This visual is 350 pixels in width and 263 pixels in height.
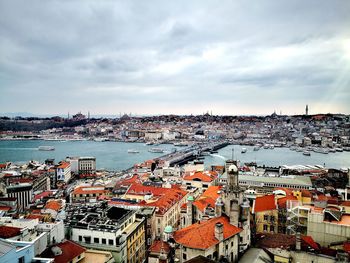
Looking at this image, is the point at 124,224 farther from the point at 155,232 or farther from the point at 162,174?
the point at 162,174

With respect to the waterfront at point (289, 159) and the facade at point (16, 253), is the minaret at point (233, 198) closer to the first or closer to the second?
the facade at point (16, 253)

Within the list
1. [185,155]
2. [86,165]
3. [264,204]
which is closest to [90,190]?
[264,204]

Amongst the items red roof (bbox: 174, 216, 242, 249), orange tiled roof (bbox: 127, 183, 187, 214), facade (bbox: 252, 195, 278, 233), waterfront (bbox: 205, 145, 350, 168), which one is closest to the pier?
waterfront (bbox: 205, 145, 350, 168)

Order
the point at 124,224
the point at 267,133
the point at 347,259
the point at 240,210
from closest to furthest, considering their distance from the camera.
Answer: the point at 347,259, the point at 240,210, the point at 124,224, the point at 267,133

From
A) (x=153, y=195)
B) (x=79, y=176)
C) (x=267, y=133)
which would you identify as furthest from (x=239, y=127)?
(x=153, y=195)

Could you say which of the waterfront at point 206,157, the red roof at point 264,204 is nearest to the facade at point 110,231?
the red roof at point 264,204

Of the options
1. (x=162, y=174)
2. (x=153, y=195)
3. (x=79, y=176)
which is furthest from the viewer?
(x=79, y=176)

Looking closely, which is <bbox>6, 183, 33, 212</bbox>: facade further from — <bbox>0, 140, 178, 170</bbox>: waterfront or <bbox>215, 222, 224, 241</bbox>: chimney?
<bbox>0, 140, 178, 170</bbox>: waterfront
